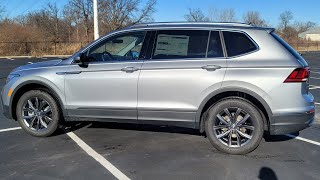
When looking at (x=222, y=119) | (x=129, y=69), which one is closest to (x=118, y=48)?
(x=129, y=69)

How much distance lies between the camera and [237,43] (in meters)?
5.28

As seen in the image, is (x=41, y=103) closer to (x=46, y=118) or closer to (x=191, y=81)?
(x=46, y=118)

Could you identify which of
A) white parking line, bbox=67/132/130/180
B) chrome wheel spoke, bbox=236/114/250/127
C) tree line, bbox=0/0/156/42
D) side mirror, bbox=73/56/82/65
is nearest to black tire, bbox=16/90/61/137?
white parking line, bbox=67/132/130/180

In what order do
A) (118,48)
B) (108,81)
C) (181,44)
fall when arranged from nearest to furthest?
(181,44)
(108,81)
(118,48)

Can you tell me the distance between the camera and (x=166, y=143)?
232 inches

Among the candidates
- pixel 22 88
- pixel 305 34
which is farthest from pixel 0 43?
pixel 305 34

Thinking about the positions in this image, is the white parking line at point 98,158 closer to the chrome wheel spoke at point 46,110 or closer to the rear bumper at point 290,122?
the chrome wheel spoke at point 46,110

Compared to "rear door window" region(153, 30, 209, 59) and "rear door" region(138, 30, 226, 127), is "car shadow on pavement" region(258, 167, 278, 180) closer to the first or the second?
"rear door" region(138, 30, 226, 127)

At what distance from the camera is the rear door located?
5.23m

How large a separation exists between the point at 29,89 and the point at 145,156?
2.35 metres

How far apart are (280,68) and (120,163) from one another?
8.02 ft

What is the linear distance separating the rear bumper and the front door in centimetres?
199

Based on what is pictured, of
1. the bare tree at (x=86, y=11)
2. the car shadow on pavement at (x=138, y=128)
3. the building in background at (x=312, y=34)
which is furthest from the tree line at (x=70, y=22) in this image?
the building in background at (x=312, y=34)

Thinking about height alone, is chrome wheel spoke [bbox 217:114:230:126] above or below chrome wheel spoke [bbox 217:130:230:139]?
above
